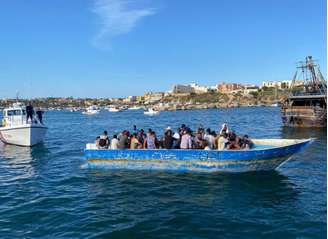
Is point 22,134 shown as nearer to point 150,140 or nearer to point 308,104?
point 150,140

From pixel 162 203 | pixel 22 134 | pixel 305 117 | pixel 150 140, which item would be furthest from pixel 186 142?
pixel 305 117

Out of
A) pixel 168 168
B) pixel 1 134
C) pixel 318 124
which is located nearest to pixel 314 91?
pixel 318 124

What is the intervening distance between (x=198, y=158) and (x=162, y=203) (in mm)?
4528

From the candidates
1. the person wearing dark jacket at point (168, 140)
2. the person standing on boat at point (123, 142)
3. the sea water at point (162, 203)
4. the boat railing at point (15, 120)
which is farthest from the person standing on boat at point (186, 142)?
the boat railing at point (15, 120)

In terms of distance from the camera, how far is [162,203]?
12.7m

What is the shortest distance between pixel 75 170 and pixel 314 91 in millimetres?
38228

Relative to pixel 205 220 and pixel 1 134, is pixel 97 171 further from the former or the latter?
pixel 1 134

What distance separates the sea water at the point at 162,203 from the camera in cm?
Result: 1021

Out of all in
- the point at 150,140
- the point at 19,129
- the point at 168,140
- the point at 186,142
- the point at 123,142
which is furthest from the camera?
the point at 19,129

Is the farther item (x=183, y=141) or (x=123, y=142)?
(x=123, y=142)

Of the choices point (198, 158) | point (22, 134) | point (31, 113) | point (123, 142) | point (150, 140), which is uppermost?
point (31, 113)

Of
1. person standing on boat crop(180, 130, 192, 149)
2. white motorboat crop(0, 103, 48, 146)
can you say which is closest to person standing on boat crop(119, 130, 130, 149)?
person standing on boat crop(180, 130, 192, 149)

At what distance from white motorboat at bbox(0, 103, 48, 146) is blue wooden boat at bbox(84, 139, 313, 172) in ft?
42.9

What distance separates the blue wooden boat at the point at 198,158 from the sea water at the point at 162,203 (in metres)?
0.40
